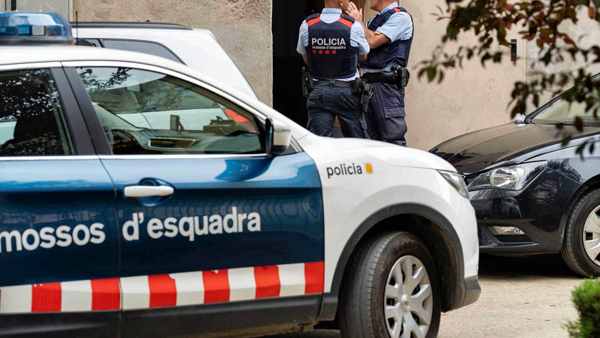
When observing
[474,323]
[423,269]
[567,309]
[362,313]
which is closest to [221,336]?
[362,313]

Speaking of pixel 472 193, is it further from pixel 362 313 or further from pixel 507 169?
pixel 362 313

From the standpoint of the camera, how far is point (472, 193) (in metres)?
9.91

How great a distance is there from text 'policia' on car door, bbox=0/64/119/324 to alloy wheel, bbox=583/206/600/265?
4.94 m

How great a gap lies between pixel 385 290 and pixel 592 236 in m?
3.58

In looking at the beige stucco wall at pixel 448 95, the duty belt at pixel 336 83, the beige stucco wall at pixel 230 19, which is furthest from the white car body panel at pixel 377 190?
the beige stucco wall at pixel 448 95

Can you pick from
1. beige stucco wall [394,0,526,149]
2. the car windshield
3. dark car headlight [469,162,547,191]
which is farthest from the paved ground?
beige stucco wall [394,0,526,149]

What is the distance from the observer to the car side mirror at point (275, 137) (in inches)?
246

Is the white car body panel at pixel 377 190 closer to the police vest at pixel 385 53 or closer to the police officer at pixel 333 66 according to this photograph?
the police officer at pixel 333 66

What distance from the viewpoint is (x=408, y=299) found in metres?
6.79

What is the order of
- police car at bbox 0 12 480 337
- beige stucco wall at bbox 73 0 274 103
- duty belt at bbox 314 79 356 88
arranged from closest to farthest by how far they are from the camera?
police car at bbox 0 12 480 337 → duty belt at bbox 314 79 356 88 → beige stucco wall at bbox 73 0 274 103

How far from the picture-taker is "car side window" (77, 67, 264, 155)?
236 inches

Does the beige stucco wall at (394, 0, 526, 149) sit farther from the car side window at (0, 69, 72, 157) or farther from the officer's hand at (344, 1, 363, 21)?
the car side window at (0, 69, 72, 157)

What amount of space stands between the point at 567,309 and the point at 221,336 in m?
3.27

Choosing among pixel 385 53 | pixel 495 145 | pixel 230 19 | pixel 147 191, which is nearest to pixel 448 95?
pixel 230 19
